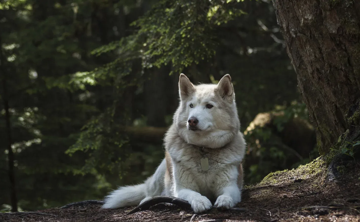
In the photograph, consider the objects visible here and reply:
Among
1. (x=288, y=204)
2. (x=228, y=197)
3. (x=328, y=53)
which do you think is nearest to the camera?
(x=288, y=204)


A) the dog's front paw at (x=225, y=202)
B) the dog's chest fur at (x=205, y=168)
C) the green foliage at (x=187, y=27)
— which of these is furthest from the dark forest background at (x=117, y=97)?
the dog's front paw at (x=225, y=202)

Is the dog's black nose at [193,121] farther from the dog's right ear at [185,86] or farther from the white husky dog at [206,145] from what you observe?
the dog's right ear at [185,86]

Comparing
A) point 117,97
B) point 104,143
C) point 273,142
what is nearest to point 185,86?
point 104,143

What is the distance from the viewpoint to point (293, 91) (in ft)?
36.5

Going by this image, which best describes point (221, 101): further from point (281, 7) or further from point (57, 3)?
point (57, 3)

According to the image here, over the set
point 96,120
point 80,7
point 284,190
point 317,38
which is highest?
point 80,7

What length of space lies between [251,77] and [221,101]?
17.8 feet

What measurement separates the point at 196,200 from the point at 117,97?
4.57 m

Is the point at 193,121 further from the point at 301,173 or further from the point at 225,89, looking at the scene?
the point at 301,173

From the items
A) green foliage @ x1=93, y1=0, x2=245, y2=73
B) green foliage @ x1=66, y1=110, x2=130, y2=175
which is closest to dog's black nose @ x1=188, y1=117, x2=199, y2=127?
green foliage @ x1=93, y1=0, x2=245, y2=73

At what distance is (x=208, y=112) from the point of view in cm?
503

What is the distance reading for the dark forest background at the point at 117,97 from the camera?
6.98 metres

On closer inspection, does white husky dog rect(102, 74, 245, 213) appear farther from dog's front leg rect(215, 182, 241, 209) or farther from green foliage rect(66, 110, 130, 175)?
green foliage rect(66, 110, 130, 175)

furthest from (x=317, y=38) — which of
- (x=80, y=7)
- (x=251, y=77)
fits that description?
(x=80, y=7)
